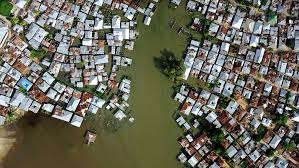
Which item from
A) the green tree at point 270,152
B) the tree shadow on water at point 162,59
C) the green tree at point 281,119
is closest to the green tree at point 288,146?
the green tree at point 270,152

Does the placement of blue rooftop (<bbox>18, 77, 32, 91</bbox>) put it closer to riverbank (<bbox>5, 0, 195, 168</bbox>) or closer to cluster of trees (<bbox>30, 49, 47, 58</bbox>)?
cluster of trees (<bbox>30, 49, 47, 58</bbox>)

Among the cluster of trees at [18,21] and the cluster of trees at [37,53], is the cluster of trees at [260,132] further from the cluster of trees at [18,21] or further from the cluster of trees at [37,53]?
the cluster of trees at [18,21]

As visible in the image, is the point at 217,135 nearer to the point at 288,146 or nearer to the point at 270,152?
the point at 270,152

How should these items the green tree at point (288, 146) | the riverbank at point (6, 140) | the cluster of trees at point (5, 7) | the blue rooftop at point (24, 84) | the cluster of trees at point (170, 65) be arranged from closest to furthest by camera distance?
1. the cluster of trees at point (5, 7)
2. the blue rooftop at point (24, 84)
3. the riverbank at point (6, 140)
4. the cluster of trees at point (170, 65)
5. the green tree at point (288, 146)

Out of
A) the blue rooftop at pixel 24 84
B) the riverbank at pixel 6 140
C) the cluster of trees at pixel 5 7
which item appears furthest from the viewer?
the riverbank at pixel 6 140

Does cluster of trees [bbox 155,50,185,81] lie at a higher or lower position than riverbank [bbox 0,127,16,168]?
lower

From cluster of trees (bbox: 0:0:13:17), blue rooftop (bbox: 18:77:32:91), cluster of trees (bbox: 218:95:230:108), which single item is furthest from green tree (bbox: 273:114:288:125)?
cluster of trees (bbox: 0:0:13:17)

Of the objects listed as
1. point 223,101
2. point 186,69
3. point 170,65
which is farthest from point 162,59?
point 223,101
